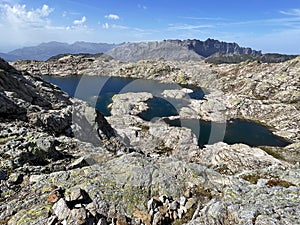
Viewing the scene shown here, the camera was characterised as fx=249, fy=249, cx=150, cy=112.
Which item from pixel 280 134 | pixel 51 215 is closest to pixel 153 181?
pixel 51 215

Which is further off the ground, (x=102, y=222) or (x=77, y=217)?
(x=77, y=217)

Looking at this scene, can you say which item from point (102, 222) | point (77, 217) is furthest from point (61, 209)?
point (102, 222)

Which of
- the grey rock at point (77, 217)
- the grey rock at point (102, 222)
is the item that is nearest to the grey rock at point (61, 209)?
the grey rock at point (77, 217)

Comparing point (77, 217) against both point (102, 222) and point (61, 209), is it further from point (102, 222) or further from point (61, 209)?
point (102, 222)

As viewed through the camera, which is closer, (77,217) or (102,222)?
(77,217)

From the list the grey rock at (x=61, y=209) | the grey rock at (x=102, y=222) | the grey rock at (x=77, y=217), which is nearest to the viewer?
the grey rock at (x=77, y=217)

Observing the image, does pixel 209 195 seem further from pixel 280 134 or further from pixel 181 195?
pixel 280 134

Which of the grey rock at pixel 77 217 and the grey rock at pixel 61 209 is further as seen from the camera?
the grey rock at pixel 61 209

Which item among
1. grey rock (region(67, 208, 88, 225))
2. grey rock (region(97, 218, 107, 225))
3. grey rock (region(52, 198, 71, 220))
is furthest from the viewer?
grey rock (region(97, 218, 107, 225))

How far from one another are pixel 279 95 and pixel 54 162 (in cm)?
18991

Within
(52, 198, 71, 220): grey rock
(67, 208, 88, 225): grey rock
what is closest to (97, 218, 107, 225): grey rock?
(67, 208, 88, 225): grey rock

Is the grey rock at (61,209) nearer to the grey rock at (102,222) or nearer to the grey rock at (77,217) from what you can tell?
the grey rock at (77,217)

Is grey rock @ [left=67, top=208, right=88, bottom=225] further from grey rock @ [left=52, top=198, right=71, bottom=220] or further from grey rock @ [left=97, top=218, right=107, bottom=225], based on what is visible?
grey rock @ [left=97, top=218, right=107, bottom=225]

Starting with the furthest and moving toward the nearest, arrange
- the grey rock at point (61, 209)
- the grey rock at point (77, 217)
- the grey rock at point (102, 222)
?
the grey rock at point (102, 222), the grey rock at point (61, 209), the grey rock at point (77, 217)
